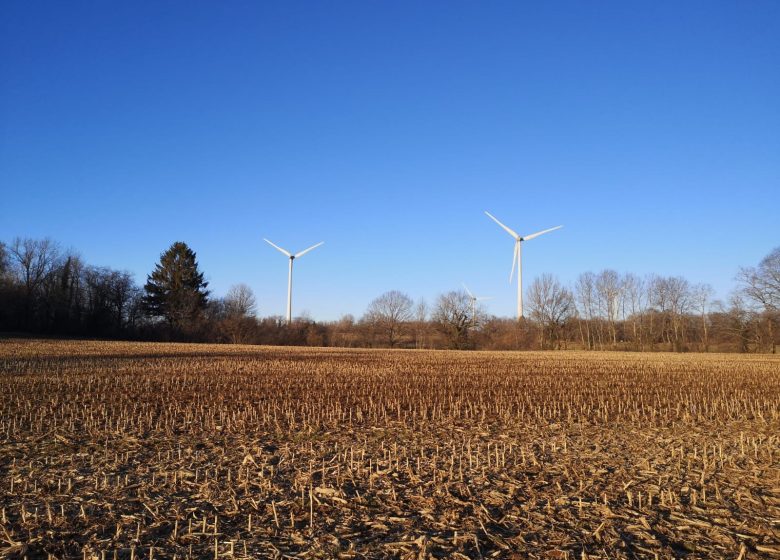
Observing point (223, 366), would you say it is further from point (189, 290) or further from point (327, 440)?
point (189, 290)

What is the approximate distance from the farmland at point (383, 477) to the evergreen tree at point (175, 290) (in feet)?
209

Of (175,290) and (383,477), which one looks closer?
(383,477)

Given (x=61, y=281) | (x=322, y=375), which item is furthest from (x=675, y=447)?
(x=61, y=281)

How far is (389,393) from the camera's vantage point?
1877 centimetres

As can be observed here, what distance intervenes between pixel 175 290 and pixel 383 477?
78172 mm

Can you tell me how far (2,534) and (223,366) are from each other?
2442 centimetres

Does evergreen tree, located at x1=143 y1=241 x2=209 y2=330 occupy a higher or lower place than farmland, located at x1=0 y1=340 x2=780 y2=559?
higher

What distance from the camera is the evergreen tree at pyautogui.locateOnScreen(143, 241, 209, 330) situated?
256ft

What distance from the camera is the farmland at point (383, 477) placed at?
575 centimetres

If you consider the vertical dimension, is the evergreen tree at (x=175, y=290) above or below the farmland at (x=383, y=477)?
above

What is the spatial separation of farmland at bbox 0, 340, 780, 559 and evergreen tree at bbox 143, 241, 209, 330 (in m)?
63.8

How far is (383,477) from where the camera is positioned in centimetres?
812

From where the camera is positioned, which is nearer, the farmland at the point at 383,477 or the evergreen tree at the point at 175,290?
the farmland at the point at 383,477

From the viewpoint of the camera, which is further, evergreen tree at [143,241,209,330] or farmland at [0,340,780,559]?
evergreen tree at [143,241,209,330]
